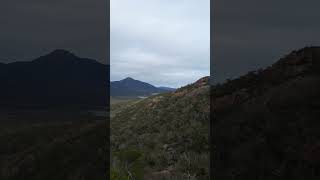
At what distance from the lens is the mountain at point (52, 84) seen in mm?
115294

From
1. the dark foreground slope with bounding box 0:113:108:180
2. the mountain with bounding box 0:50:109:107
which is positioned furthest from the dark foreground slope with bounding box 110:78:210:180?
the mountain with bounding box 0:50:109:107

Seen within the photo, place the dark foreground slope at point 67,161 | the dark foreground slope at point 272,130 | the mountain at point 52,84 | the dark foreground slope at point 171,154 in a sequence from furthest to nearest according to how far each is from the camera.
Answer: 1. the mountain at point 52,84
2. the dark foreground slope at point 67,161
3. the dark foreground slope at point 171,154
4. the dark foreground slope at point 272,130

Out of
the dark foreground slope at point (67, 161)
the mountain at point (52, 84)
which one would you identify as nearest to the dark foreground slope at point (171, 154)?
the dark foreground slope at point (67, 161)

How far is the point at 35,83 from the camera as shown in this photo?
152625 mm

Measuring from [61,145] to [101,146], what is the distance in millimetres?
2487

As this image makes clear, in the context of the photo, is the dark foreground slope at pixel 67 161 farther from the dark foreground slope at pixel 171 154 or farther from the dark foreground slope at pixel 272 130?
the dark foreground slope at pixel 272 130

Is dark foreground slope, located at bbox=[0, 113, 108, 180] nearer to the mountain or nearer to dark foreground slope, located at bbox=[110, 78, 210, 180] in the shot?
dark foreground slope, located at bbox=[110, 78, 210, 180]

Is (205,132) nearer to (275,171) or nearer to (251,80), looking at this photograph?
(251,80)

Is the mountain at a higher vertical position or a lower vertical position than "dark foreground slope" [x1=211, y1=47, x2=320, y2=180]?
higher

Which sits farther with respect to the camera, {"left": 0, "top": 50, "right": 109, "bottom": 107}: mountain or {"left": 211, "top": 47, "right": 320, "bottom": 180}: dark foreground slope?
{"left": 0, "top": 50, "right": 109, "bottom": 107}: mountain

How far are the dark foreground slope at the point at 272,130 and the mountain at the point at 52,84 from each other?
259 feet

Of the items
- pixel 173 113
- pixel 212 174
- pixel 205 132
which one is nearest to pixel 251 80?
pixel 205 132

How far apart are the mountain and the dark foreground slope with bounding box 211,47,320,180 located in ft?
259

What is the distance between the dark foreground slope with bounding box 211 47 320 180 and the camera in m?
12.7
